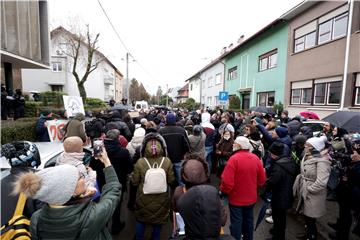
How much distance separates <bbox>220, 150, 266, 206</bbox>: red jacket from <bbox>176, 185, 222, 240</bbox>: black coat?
3.53 feet

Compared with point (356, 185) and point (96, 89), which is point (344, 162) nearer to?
point (356, 185)

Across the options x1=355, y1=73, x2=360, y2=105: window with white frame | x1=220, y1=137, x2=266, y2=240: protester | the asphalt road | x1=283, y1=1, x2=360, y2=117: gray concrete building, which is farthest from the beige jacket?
x1=355, y1=73, x2=360, y2=105: window with white frame

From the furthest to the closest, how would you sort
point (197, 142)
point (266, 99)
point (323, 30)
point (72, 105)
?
point (266, 99)
point (323, 30)
point (72, 105)
point (197, 142)

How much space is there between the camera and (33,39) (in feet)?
34.1

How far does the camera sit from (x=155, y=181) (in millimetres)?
3033

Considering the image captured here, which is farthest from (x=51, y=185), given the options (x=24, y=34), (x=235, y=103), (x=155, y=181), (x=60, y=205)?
(x=235, y=103)

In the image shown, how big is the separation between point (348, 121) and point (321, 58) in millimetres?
8449

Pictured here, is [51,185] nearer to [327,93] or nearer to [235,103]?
[327,93]

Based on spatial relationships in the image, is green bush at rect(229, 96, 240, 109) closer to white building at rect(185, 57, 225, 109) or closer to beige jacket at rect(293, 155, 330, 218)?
white building at rect(185, 57, 225, 109)

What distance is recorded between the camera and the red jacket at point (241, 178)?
305 centimetres

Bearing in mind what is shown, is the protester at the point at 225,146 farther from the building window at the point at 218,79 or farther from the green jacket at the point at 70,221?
the building window at the point at 218,79

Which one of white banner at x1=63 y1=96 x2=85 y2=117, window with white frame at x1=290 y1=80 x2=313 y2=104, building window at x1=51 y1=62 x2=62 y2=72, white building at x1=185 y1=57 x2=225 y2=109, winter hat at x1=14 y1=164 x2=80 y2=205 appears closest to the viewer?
winter hat at x1=14 y1=164 x2=80 y2=205

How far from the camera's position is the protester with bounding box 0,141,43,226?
6.13ft

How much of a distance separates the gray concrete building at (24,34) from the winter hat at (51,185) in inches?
368
